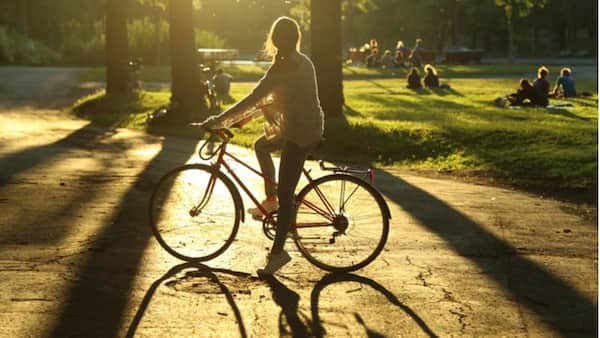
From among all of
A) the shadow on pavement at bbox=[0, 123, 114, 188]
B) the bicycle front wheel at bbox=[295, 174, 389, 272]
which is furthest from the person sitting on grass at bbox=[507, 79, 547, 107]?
the bicycle front wheel at bbox=[295, 174, 389, 272]

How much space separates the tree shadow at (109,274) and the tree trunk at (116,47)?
16.9 meters

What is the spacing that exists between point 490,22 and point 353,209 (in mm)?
74300

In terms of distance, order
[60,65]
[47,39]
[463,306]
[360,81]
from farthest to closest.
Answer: [47,39] < [60,65] < [360,81] < [463,306]

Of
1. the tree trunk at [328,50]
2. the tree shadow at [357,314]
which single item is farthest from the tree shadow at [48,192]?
the tree trunk at [328,50]

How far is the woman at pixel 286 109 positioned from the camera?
8.02 metres

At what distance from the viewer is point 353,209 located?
27.5 ft

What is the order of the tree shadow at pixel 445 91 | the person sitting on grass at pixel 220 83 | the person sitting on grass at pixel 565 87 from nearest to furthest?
the person sitting on grass at pixel 565 87 < the person sitting on grass at pixel 220 83 < the tree shadow at pixel 445 91

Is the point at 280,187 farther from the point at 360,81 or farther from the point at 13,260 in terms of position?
the point at 360,81

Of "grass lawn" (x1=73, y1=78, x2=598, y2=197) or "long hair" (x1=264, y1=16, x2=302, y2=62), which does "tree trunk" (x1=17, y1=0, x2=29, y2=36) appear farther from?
"long hair" (x1=264, y1=16, x2=302, y2=62)

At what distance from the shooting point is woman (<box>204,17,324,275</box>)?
802 centimetres

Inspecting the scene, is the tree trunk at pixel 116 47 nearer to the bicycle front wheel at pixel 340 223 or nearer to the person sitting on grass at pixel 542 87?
the person sitting on grass at pixel 542 87

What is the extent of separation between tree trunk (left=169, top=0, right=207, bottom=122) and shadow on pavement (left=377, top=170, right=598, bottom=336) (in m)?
11.4

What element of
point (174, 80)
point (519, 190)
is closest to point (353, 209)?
point (519, 190)

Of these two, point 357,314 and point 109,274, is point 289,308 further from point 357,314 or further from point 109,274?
point 109,274
